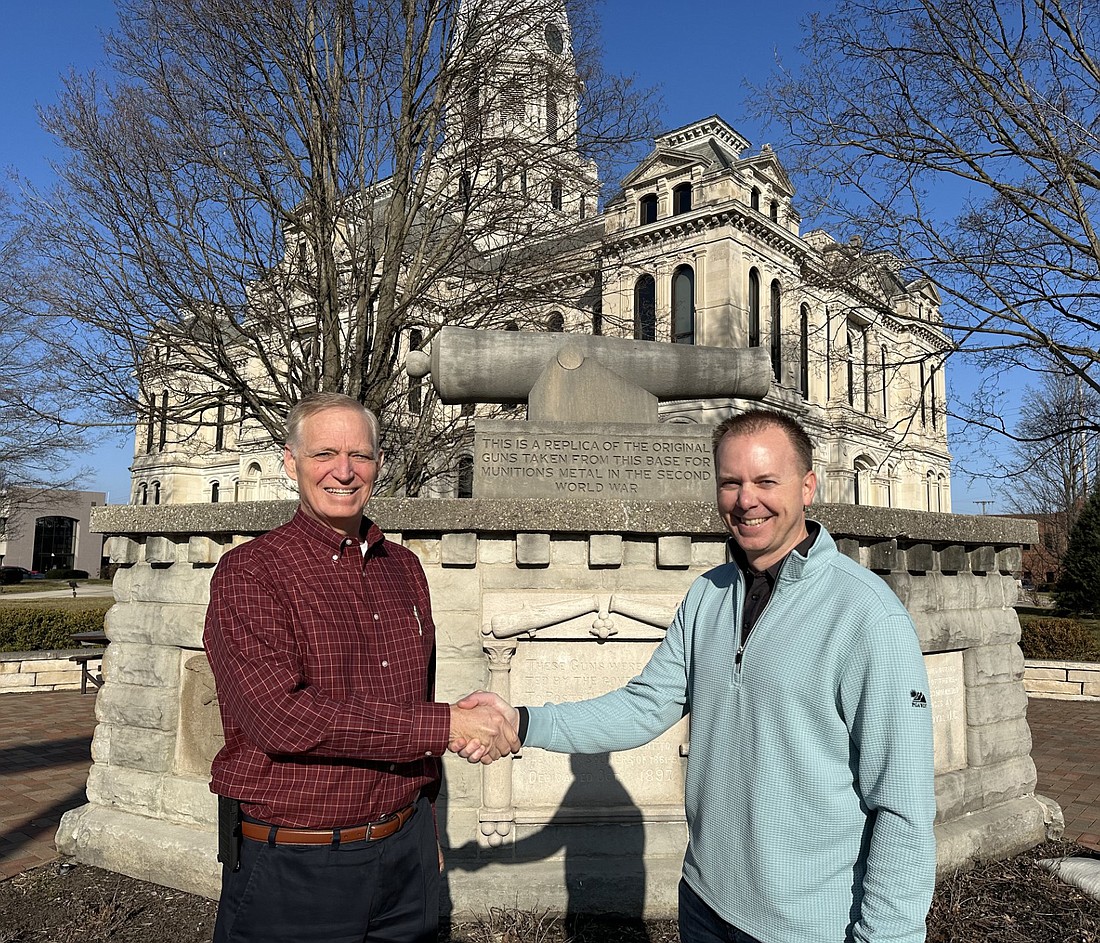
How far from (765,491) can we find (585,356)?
319 centimetres

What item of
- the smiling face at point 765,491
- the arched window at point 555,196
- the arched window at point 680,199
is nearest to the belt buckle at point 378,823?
the smiling face at point 765,491

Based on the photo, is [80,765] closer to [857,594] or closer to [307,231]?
[307,231]

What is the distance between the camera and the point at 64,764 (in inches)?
284

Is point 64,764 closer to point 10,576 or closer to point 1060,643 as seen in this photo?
point 1060,643

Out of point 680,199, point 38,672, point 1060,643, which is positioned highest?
point 680,199

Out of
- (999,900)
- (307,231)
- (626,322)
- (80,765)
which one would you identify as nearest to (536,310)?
(626,322)

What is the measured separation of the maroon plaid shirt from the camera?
203cm

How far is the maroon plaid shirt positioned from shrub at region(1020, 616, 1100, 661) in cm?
1322

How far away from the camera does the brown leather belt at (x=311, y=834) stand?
2.12 meters

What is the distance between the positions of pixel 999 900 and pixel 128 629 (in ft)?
17.3

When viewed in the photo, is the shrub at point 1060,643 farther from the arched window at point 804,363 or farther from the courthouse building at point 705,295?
the arched window at point 804,363

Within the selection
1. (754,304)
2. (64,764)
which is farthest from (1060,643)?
(754,304)

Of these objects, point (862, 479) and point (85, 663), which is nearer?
point (85, 663)

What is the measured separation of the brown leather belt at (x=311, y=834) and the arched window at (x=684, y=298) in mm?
31008
